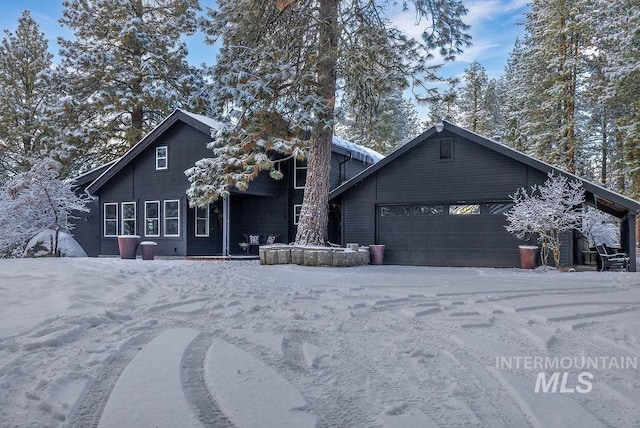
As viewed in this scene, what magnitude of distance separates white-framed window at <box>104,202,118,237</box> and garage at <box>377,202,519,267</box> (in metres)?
10.3

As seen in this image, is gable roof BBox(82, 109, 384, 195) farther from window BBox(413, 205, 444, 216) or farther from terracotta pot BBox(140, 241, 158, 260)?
window BBox(413, 205, 444, 216)

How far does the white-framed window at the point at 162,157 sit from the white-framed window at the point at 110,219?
8.62 ft

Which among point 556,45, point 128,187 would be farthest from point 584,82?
point 128,187

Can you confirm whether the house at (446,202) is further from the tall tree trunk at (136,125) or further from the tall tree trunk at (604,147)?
the tall tree trunk at (136,125)

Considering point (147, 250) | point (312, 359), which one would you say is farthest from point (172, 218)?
point (312, 359)

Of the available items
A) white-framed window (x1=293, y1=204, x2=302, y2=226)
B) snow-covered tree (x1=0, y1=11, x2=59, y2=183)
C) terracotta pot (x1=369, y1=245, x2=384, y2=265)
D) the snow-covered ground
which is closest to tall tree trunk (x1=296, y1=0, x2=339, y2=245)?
terracotta pot (x1=369, y1=245, x2=384, y2=265)

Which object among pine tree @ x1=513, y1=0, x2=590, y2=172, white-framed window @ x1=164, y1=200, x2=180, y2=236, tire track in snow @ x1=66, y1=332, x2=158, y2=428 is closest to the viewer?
tire track in snow @ x1=66, y1=332, x2=158, y2=428

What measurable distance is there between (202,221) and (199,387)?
13.9m

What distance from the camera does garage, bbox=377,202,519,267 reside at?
495 inches

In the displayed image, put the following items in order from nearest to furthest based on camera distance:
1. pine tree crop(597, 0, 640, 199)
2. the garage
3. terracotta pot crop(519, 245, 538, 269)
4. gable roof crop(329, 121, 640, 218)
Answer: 1. gable roof crop(329, 121, 640, 218)
2. terracotta pot crop(519, 245, 538, 269)
3. the garage
4. pine tree crop(597, 0, 640, 199)

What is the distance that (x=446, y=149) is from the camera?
13.3 meters

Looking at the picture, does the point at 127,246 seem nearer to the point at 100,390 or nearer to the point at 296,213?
the point at 296,213

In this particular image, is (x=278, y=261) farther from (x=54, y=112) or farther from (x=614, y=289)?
(x=54, y=112)

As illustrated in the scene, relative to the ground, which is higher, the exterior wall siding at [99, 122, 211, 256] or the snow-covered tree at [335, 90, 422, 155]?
the snow-covered tree at [335, 90, 422, 155]
